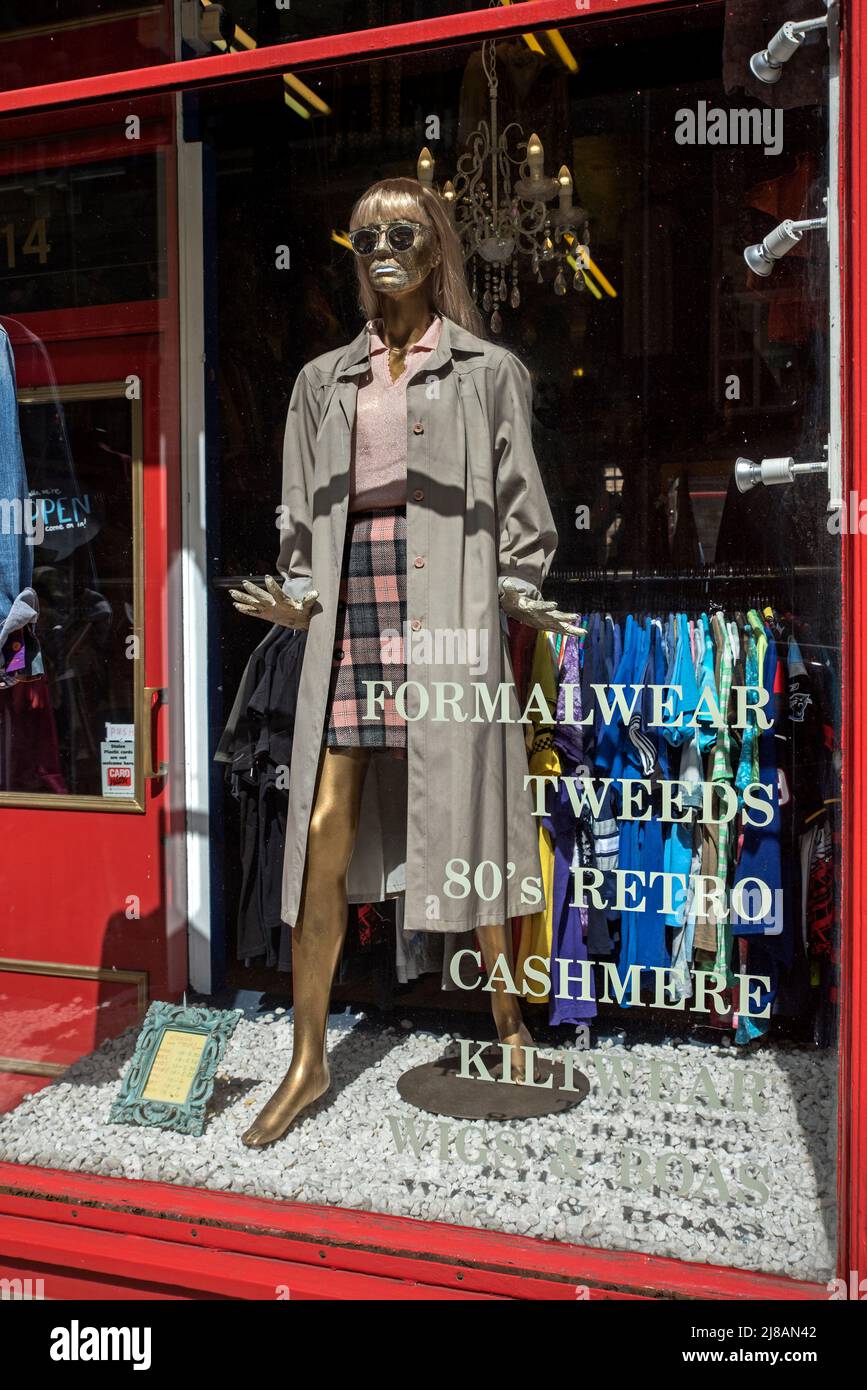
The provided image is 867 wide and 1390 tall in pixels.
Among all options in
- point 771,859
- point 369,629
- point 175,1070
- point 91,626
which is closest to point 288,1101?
point 175,1070

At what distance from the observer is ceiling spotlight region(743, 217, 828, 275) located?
2.28 m

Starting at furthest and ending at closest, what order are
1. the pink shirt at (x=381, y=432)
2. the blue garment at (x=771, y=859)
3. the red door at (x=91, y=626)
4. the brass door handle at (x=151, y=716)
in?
the brass door handle at (x=151, y=716) < the red door at (x=91, y=626) < the pink shirt at (x=381, y=432) < the blue garment at (x=771, y=859)

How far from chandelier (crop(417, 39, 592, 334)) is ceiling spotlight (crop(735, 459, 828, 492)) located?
2.00 feet

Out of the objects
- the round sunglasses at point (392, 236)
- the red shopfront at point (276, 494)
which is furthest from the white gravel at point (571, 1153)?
the round sunglasses at point (392, 236)

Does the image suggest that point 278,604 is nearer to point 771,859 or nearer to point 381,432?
point 381,432

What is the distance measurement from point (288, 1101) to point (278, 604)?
125 centimetres

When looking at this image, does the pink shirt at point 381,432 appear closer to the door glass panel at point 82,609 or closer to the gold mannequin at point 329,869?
the gold mannequin at point 329,869

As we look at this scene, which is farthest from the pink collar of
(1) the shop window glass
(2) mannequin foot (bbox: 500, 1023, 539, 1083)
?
(2) mannequin foot (bbox: 500, 1023, 539, 1083)

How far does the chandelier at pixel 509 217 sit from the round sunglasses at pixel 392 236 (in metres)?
0.14

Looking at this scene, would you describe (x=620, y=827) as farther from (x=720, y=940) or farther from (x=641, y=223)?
(x=641, y=223)

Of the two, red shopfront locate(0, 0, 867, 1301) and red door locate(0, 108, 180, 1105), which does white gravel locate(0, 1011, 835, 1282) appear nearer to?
red shopfront locate(0, 0, 867, 1301)

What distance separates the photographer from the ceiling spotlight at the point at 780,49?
2.19 metres

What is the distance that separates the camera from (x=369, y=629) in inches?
108
